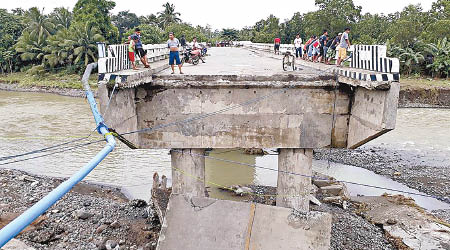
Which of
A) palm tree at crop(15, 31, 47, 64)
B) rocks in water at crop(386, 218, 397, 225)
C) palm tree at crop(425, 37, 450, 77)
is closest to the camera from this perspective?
rocks in water at crop(386, 218, 397, 225)

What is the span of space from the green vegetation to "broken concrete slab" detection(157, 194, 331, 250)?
29.5 m

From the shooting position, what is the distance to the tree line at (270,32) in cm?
3178

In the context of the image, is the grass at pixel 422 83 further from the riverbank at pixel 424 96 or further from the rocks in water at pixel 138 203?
the rocks in water at pixel 138 203

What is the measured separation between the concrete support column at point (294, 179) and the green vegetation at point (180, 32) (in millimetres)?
27306

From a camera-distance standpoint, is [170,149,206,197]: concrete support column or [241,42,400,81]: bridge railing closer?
[241,42,400,81]: bridge railing

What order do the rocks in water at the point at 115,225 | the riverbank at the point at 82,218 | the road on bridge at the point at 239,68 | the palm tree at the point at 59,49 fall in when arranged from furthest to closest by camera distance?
the palm tree at the point at 59,49, the road on bridge at the point at 239,68, the rocks in water at the point at 115,225, the riverbank at the point at 82,218

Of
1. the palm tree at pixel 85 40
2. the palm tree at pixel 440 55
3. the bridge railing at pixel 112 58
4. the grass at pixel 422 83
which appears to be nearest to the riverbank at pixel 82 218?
the bridge railing at pixel 112 58

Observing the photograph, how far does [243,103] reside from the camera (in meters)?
7.78

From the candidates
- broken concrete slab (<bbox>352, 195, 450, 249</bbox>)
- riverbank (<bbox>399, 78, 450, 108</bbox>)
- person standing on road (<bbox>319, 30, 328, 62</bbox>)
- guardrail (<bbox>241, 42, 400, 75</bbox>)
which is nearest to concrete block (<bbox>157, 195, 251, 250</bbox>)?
guardrail (<bbox>241, 42, 400, 75</bbox>)

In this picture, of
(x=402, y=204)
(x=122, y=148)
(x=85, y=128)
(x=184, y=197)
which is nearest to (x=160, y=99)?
(x=184, y=197)

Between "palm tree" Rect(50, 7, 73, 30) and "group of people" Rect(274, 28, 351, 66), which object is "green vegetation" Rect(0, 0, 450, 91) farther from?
"group of people" Rect(274, 28, 351, 66)

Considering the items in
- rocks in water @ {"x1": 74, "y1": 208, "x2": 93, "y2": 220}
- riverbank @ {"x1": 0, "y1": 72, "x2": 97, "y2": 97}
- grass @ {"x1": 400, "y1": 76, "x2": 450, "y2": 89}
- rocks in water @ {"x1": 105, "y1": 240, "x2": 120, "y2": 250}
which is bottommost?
rocks in water @ {"x1": 74, "y1": 208, "x2": 93, "y2": 220}

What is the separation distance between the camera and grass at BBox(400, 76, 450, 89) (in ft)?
95.5

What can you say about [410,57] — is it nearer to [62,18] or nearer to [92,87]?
[92,87]
